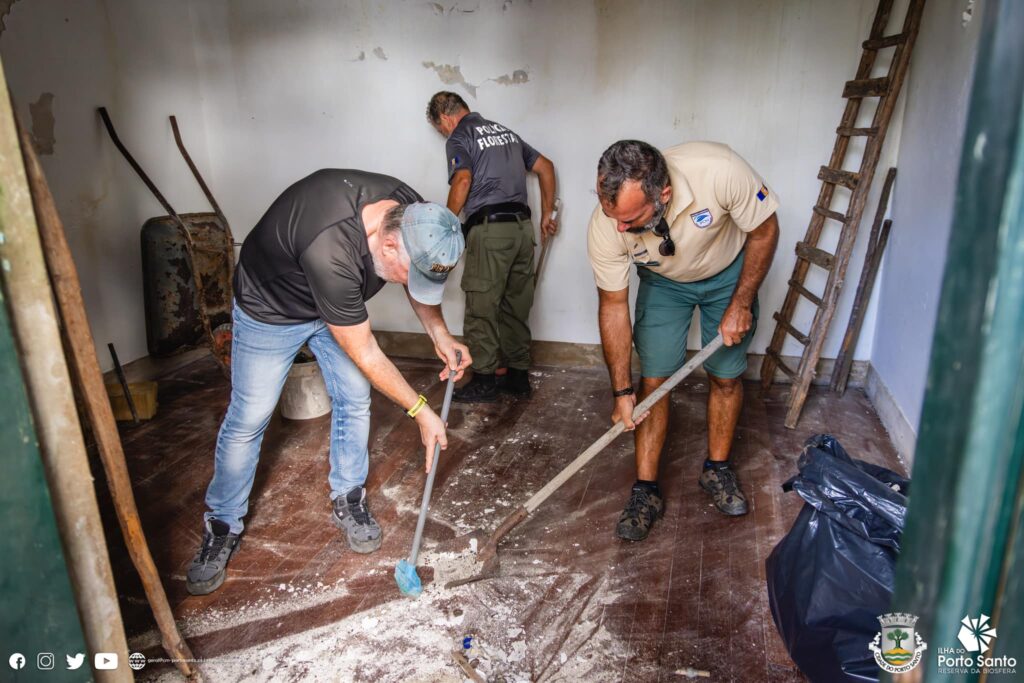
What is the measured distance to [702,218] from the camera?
2.26 metres

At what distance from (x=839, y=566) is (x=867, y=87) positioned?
7.71ft

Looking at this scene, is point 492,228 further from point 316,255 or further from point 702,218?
point 316,255

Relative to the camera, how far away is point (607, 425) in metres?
3.36

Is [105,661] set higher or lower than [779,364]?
higher

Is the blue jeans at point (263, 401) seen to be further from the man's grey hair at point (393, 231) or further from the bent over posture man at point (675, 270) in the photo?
the bent over posture man at point (675, 270)

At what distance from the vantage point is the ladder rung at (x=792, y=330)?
3.38 metres

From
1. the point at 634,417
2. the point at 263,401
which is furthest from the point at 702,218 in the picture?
the point at 263,401

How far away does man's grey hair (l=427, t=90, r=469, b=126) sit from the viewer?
353 cm

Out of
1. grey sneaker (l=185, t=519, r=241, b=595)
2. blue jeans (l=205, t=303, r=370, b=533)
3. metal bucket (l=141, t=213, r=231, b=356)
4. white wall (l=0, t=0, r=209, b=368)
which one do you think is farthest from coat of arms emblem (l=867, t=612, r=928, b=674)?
white wall (l=0, t=0, r=209, b=368)

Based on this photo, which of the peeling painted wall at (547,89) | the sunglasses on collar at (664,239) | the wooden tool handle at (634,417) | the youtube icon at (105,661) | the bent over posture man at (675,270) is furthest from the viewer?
the peeling painted wall at (547,89)

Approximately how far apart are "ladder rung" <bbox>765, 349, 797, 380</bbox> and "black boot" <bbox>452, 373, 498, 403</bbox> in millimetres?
1406

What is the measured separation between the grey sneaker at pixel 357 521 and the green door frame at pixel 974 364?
1.99 metres

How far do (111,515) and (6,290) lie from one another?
195cm

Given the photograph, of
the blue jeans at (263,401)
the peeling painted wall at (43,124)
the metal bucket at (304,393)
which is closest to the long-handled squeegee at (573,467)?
the blue jeans at (263,401)
